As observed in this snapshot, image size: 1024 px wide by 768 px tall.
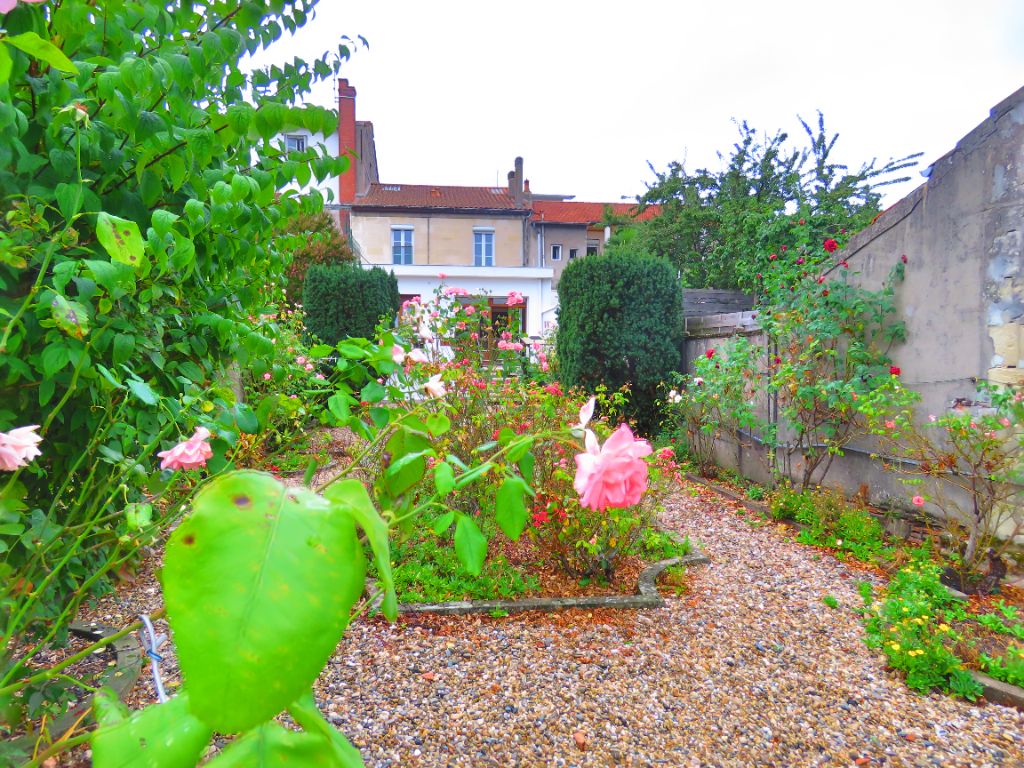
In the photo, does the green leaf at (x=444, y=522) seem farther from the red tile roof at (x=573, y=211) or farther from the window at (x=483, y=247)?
the red tile roof at (x=573, y=211)

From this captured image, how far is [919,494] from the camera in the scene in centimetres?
359

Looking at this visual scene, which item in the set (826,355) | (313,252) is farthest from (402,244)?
(826,355)

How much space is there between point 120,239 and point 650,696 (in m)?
2.28

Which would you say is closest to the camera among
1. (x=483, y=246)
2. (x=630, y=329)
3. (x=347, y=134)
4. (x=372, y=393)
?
(x=372, y=393)

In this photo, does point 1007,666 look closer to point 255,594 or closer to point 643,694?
point 643,694

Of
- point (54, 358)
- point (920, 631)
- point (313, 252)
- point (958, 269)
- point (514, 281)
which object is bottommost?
point (920, 631)

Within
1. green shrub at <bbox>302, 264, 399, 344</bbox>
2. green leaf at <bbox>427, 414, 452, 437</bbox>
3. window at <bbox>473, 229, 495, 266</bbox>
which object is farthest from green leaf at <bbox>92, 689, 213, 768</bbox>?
window at <bbox>473, 229, 495, 266</bbox>

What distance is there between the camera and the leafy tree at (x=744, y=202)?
36.6ft

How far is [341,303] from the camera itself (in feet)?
31.5

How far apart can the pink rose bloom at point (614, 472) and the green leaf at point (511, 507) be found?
8 centimetres

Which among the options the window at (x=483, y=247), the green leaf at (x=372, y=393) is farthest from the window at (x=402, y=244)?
the green leaf at (x=372, y=393)

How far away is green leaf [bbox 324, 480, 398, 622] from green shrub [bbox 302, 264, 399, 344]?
9.37 metres

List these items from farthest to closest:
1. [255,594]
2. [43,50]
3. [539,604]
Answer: [539,604] → [43,50] → [255,594]

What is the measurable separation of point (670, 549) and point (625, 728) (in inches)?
67.1
